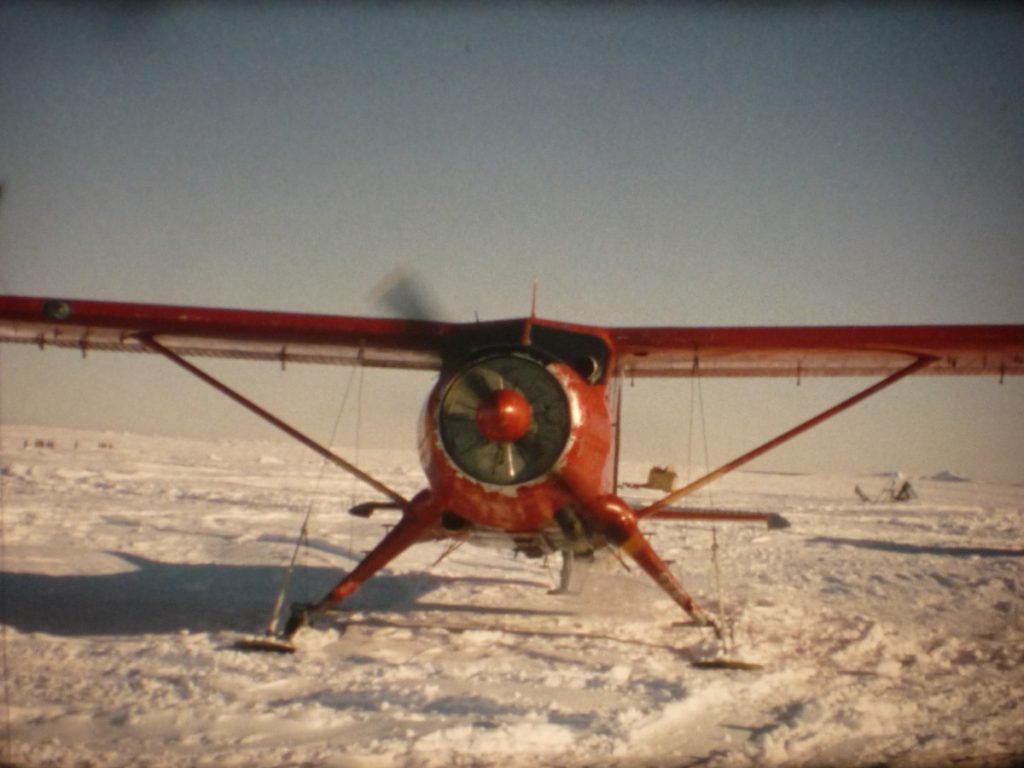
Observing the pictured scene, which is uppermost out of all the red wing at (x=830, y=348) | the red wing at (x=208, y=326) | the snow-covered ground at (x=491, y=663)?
the red wing at (x=830, y=348)

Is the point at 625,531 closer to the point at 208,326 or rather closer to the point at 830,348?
the point at 830,348

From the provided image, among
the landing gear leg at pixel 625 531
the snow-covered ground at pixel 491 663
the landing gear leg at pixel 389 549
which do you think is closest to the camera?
the snow-covered ground at pixel 491 663

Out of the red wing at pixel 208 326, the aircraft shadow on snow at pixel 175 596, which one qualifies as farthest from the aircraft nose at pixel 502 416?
the aircraft shadow on snow at pixel 175 596

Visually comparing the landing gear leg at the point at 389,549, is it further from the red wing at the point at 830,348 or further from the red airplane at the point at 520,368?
the red wing at the point at 830,348

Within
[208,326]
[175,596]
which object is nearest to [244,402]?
[208,326]

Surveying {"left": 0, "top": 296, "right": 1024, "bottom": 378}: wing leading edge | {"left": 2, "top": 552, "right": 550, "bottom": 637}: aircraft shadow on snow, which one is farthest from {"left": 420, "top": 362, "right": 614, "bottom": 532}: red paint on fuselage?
{"left": 2, "top": 552, "right": 550, "bottom": 637}: aircraft shadow on snow

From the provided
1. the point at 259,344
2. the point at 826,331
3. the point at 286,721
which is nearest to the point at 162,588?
the point at 259,344

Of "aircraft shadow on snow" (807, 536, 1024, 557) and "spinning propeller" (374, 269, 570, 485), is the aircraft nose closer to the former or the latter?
"spinning propeller" (374, 269, 570, 485)
